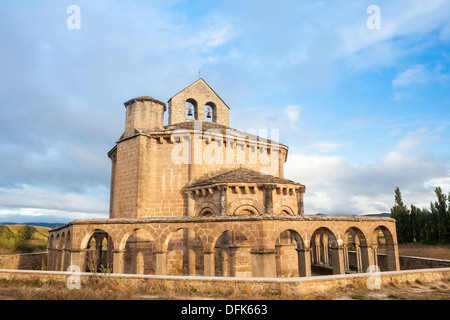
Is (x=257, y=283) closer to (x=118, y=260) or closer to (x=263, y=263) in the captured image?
(x=263, y=263)

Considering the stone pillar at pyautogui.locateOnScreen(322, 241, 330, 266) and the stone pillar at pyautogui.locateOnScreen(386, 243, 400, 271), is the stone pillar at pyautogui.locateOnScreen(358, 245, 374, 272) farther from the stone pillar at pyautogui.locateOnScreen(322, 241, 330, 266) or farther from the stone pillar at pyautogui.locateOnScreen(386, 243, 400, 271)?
the stone pillar at pyautogui.locateOnScreen(322, 241, 330, 266)

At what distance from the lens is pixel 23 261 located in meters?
22.6

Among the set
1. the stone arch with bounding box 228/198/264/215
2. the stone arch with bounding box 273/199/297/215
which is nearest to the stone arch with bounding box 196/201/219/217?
the stone arch with bounding box 228/198/264/215

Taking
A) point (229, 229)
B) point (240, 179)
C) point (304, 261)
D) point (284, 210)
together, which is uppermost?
point (240, 179)

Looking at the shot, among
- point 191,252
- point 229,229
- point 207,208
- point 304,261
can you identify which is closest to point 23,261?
point 191,252

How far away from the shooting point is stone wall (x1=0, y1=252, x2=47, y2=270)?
21.6 metres

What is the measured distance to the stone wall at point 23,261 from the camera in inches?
849

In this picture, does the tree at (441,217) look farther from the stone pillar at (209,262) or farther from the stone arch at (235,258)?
the stone pillar at (209,262)

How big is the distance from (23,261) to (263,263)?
20.2 m

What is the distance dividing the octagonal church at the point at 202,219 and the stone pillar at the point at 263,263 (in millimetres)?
35

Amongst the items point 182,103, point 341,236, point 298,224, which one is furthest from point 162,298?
point 182,103

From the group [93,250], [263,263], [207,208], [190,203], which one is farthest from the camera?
[190,203]
